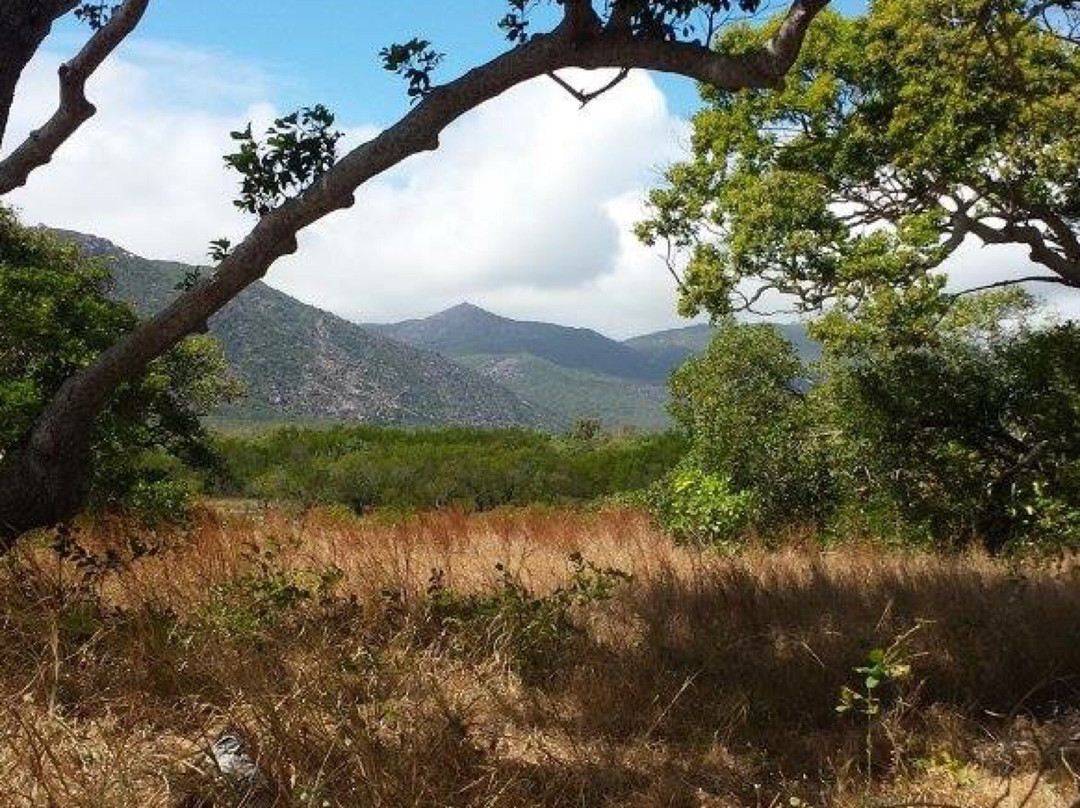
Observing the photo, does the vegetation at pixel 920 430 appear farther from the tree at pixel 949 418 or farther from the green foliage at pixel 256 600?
the green foliage at pixel 256 600

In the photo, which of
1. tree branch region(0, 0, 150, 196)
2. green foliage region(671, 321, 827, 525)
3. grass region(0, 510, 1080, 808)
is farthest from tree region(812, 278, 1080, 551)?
tree branch region(0, 0, 150, 196)

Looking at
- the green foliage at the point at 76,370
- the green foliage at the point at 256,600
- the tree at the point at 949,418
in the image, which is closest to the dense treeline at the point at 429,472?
the tree at the point at 949,418

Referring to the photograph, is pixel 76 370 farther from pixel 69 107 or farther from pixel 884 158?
pixel 884 158

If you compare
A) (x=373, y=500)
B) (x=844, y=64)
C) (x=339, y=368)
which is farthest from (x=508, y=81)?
(x=339, y=368)

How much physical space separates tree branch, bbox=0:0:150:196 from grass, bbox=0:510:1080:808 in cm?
210

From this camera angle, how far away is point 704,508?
11.0 metres

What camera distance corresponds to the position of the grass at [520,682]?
3.08 m

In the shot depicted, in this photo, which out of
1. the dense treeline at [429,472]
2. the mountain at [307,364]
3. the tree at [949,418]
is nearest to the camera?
the tree at [949,418]

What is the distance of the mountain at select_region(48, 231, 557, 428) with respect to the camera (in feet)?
438

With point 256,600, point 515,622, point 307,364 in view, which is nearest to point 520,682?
point 515,622

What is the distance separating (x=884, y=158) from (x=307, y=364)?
144m

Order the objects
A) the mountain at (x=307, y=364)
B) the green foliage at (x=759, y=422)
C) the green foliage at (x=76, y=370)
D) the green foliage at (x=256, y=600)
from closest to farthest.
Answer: the green foliage at (x=256, y=600) < the green foliage at (x=76, y=370) < the green foliage at (x=759, y=422) < the mountain at (x=307, y=364)

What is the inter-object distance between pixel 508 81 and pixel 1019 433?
23.4 feet

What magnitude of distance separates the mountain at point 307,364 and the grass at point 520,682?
379 ft
